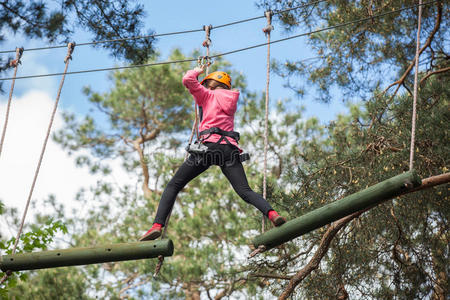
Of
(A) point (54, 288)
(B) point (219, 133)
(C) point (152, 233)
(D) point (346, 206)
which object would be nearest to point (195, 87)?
(B) point (219, 133)

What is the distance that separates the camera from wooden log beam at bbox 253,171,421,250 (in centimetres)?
251

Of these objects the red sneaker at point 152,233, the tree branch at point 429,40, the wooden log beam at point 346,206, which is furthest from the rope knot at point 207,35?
the tree branch at point 429,40

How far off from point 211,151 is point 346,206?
2.59ft

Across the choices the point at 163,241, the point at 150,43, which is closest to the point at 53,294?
the point at 150,43

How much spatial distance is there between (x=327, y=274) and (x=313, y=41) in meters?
2.57

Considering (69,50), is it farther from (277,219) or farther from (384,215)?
(384,215)

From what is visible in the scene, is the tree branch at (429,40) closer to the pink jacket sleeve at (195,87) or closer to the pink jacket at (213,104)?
the pink jacket at (213,104)

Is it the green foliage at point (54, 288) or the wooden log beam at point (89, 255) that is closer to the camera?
the wooden log beam at point (89, 255)

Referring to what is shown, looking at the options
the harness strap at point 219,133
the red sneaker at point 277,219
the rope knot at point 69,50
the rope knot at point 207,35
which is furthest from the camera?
the rope knot at point 69,50

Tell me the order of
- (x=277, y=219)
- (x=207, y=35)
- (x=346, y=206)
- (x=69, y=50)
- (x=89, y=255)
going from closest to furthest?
(x=346, y=206)
(x=277, y=219)
(x=89, y=255)
(x=207, y=35)
(x=69, y=50)

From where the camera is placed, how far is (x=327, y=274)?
4.57 m

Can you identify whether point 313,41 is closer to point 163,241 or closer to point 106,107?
point 163,241

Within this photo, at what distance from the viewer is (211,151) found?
9.70 ft

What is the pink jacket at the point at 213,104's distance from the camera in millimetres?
3014
